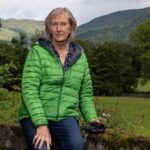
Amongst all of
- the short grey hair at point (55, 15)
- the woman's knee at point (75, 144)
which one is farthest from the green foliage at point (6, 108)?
the woman's knee at point (75, 144)

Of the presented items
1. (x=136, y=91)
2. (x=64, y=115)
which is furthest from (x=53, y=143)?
(x=136, y=91)

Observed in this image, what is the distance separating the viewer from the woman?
14.0 feet

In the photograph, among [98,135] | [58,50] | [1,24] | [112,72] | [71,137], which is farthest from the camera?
[112,72]

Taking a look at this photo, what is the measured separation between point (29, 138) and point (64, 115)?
0.36 meters

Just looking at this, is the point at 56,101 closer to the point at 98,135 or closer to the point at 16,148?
the point at 98,135

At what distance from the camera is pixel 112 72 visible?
97.9 m

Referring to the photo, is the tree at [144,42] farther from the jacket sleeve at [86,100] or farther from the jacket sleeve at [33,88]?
the jacket sleeve at [33,88]

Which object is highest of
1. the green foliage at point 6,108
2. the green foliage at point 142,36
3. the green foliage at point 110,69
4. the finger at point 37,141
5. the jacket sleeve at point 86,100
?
the jacket sleeve at point 86,100

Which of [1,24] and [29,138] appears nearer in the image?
[29,138]

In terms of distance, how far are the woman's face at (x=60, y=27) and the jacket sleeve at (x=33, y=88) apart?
0.25 meters

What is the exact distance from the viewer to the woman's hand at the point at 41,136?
4.18 meters

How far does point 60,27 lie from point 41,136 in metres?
1.03

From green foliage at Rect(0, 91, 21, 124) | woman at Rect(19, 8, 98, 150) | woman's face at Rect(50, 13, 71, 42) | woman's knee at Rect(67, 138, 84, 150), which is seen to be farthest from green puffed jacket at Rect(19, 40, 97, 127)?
green foliage at Rect(0, 91, 21, 124)

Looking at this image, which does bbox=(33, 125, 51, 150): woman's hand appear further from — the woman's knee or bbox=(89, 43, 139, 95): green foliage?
bbox=(89, 43, 139, 95): green foliage
